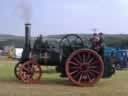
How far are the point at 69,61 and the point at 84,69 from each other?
523mm

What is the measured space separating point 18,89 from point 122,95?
9.22ft

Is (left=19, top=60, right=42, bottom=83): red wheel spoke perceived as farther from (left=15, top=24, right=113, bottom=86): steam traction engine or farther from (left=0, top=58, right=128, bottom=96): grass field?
(left=0, top=58, right=128, bottom=96): grass field

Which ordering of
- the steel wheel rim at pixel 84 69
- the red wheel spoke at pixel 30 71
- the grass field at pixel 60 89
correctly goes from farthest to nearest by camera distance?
the red wheel spoke at pixel 30 71, the steel wheel rim at pixel 84 69, the grass field at pixel 60 89

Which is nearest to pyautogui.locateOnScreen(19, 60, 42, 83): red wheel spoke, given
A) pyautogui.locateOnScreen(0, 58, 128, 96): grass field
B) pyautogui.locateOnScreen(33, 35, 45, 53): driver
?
pyautogui.locateOnScreen(0, 58, 128, 96): grass field

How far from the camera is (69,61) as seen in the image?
1238 centimetres

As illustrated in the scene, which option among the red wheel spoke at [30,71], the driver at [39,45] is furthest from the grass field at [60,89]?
the driver at [39,45]

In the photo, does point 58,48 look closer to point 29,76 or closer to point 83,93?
point 29,76

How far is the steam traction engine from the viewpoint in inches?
487

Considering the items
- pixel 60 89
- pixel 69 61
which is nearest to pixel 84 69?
pixel 69 61

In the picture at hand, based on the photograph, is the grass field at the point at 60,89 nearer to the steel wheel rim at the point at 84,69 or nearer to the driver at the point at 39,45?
the steel wheel rim at the point at 84,69

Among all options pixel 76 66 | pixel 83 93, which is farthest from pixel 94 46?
pixel 83 93

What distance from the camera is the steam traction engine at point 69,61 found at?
40.6 feet

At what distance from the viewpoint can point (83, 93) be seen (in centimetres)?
1048

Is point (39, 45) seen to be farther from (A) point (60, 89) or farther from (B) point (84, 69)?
(A) point (60, 89)
